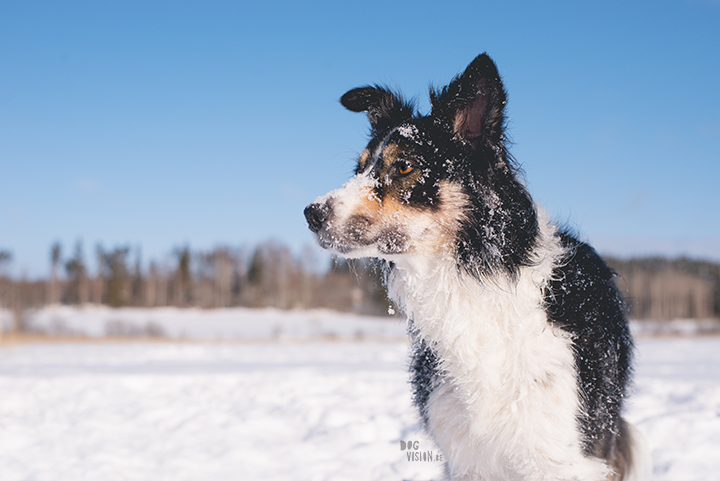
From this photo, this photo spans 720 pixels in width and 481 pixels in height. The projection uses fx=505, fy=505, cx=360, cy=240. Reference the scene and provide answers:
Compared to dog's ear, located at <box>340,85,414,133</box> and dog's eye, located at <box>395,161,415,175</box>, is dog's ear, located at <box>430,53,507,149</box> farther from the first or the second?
dog's ear, located at <box>340,85,414,133</box>

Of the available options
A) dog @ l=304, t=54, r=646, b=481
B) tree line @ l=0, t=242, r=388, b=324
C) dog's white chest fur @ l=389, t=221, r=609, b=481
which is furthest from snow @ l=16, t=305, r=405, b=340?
dog @ l=304, t=54, r=646, b=481

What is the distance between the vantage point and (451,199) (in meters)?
2.69

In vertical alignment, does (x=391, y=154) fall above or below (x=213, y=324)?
above

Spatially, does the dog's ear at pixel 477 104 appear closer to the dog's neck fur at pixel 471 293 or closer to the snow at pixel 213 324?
the dog's neck fur at pixel 471 293

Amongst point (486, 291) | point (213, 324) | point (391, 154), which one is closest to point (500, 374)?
point (486, 291)

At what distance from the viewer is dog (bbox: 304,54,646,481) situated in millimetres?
2543

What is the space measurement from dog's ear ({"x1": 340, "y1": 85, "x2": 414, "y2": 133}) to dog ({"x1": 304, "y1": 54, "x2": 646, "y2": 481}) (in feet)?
1.57

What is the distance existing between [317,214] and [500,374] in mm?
1265

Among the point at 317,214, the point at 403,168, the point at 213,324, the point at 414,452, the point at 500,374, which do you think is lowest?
the point at 213,324

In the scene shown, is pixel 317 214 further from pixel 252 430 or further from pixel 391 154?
pixel 252 430

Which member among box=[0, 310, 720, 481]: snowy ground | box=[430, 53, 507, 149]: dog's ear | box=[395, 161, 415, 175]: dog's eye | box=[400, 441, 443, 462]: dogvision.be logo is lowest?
box=[0, 310, 720, 481]: snowy ground

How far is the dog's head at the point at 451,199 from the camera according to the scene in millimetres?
2635

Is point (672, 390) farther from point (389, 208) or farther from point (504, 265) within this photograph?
point (389, 208)

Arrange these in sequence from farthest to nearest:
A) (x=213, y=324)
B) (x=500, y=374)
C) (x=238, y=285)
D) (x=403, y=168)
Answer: (x=238, y=285)
(x=213, y=324)
(x=403, y=168)
(x=500, y=374)
